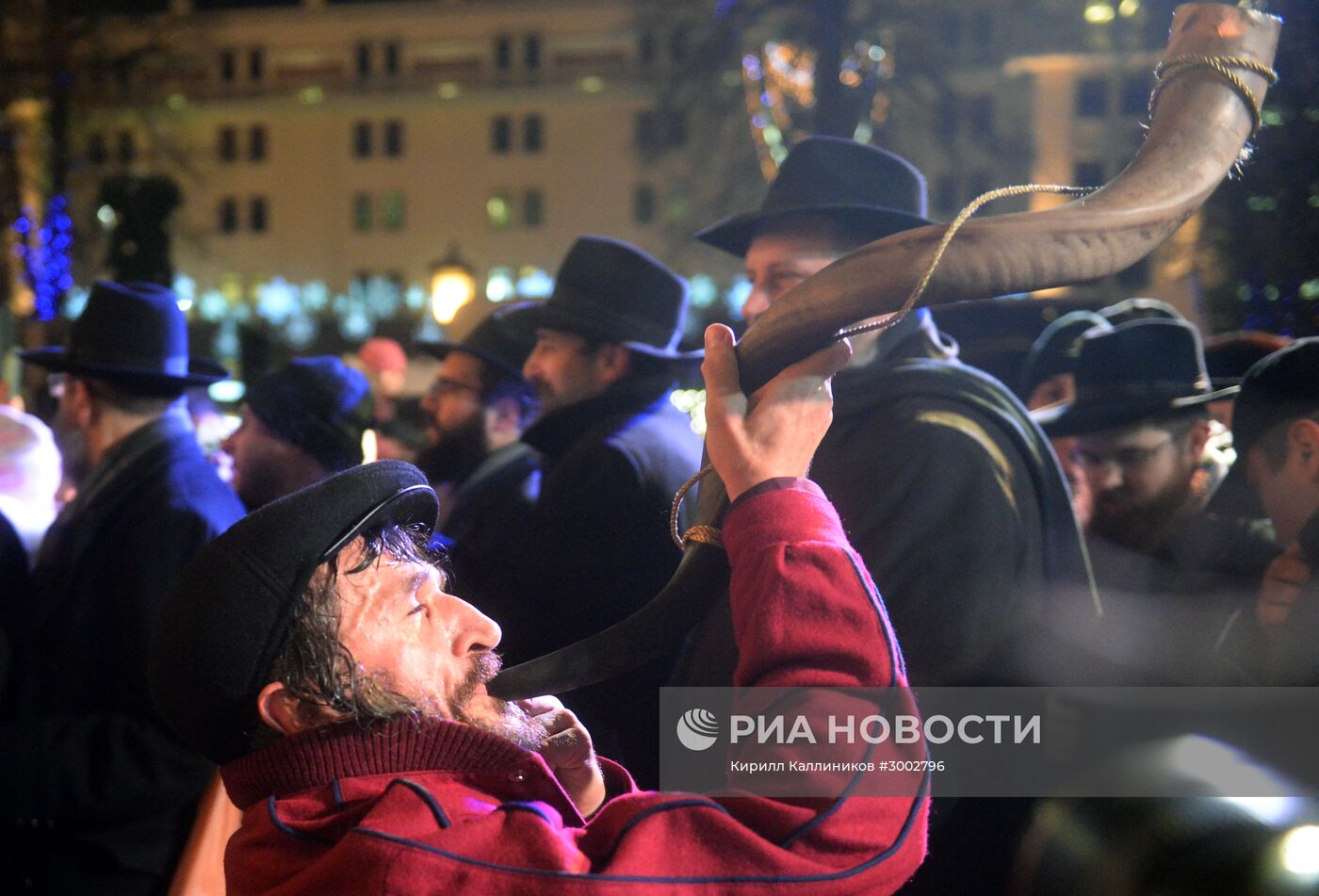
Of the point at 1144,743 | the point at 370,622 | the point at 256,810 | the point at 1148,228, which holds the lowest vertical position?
the point at 1144,743

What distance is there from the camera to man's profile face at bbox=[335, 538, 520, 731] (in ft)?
6.17

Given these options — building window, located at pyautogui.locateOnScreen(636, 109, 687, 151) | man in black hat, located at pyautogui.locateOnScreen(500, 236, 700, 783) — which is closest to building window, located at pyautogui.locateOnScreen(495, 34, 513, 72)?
building window, located at pyautogui.locateOnScreen(636, 109, 687, 151)

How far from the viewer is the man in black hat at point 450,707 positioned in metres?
1.55

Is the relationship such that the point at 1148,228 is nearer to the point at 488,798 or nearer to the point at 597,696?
the point at 488,798

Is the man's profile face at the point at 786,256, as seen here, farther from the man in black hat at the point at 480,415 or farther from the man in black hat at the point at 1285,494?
the man in black hat at the point at 480,415

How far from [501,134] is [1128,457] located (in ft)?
165

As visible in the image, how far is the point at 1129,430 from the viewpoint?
14.4 ft

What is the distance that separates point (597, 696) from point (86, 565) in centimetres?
157

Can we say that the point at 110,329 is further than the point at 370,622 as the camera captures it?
Yes

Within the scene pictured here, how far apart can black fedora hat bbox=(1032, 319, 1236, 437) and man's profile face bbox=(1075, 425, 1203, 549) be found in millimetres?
63

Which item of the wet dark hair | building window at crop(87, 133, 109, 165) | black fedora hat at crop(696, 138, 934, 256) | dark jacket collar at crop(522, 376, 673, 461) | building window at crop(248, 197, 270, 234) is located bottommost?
building window at crop(248, 197, 270, 234)

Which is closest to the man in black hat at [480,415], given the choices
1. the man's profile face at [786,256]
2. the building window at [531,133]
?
the man's profile face at [786,256]

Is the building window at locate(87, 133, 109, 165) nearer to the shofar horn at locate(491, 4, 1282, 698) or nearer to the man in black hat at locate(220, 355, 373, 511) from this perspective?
the man in black hat at locate(220, 355, 373, 511)

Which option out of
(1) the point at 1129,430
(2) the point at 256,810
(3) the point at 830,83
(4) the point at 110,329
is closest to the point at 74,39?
(3) the point at 830,83
